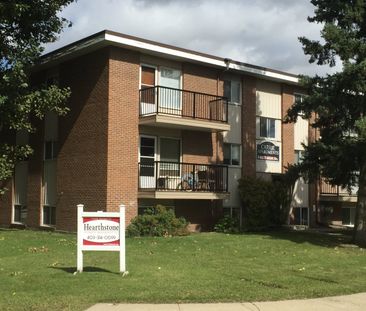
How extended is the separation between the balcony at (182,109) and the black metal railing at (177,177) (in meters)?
1.59

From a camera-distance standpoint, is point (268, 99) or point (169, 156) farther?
point (268, 99)

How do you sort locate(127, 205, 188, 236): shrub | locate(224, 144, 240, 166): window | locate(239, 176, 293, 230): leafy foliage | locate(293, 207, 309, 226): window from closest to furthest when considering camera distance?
locate(127, 205, 188, 236): shrub, locate(239, 176, 293, 230): leafy foliage, locate(224, 144, 240, 166): window, locate(293, 207, 309, 226): window

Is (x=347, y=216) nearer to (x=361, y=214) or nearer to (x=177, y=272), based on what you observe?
(x=361, y=214)

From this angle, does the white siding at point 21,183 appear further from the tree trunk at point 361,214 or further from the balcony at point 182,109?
the tree trunk at point 361,214

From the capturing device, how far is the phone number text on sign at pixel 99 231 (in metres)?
11.8

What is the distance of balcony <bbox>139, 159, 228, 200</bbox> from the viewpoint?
2230 centimetres

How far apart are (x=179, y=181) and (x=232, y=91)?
→ 5631mm

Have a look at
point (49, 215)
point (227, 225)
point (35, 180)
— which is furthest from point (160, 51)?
point (49, 215)

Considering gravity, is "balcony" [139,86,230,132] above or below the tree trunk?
above

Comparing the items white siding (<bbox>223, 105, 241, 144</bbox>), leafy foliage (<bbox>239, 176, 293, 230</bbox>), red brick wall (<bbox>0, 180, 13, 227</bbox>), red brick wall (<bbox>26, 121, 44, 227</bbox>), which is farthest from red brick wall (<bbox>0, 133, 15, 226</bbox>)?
leafy foliage (<bbox>239, 176, 293, 230</bbox>)

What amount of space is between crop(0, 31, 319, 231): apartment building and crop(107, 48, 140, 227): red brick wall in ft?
0.13

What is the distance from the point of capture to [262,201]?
24969mm

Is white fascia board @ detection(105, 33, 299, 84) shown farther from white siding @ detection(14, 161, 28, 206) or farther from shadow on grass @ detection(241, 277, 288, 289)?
shadow on grass @ detection(241, 277, 288, 289)

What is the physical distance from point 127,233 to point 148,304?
38.9ft
